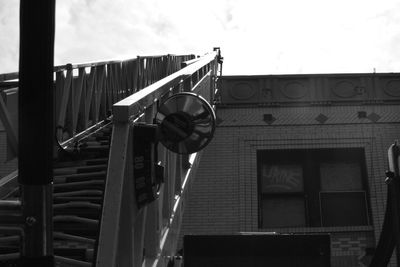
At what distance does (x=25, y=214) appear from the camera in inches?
76.4

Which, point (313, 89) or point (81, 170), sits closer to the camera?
point (81, 170)

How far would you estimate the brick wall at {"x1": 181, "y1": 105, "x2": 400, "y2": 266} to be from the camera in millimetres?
9961

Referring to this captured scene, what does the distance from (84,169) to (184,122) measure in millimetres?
1612

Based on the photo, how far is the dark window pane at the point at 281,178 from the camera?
34.2ft

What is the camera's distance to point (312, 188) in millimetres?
10344

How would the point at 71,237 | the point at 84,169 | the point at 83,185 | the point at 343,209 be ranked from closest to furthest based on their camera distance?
the point at 71,237 < the point at 83,185 < the point at 84,169 < the point at 343,209

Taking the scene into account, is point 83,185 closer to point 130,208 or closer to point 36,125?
point 130,208

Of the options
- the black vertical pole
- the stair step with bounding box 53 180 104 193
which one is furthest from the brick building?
the black vertical pole

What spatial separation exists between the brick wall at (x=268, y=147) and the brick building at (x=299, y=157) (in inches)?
0.7

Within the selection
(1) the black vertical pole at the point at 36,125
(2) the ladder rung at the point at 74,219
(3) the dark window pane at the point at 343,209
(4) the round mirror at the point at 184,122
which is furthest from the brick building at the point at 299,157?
(1) the black vertical pole at the point at 36,125

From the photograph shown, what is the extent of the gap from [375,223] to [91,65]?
590 centimetres

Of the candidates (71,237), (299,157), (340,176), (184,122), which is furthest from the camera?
(299,157)

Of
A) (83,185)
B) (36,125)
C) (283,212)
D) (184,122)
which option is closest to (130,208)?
(184,122)

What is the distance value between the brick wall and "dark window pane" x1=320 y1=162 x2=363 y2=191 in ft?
0.97
